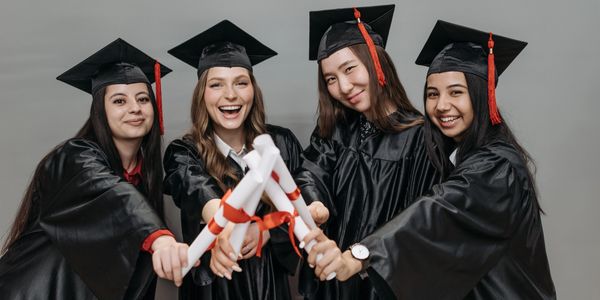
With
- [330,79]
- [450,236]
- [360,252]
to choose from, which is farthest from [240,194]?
[330,79]

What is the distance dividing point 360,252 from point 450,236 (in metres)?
0.32

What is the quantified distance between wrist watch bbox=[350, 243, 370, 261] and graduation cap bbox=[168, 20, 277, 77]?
0.94 metres

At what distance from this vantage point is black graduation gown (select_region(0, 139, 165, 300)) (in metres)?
1.83

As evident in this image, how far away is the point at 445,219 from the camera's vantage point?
5.76 ft

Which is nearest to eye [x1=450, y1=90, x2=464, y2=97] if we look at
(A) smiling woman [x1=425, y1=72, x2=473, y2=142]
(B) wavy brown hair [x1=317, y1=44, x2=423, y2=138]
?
(A) smiling woman [x1=425, y1=72, x2=473, y2=142]

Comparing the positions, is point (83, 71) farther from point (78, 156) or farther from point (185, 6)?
point (185, 6)

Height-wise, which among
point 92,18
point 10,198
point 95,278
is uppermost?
point 92,18

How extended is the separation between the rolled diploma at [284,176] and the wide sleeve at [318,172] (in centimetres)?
46

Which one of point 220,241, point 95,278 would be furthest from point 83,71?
point 220,241

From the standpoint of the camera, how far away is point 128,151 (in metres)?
2.31

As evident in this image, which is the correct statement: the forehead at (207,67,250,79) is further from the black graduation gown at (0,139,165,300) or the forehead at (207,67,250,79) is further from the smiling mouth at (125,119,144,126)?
the black graduation gown at (0,139,165,300)

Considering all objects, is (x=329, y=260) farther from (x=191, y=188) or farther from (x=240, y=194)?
(x=191, y=188)

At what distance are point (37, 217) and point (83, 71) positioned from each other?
2.05 feet

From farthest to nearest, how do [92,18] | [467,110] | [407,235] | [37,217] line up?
[92,18] < [37,217] < [467,110] < [407,235]
